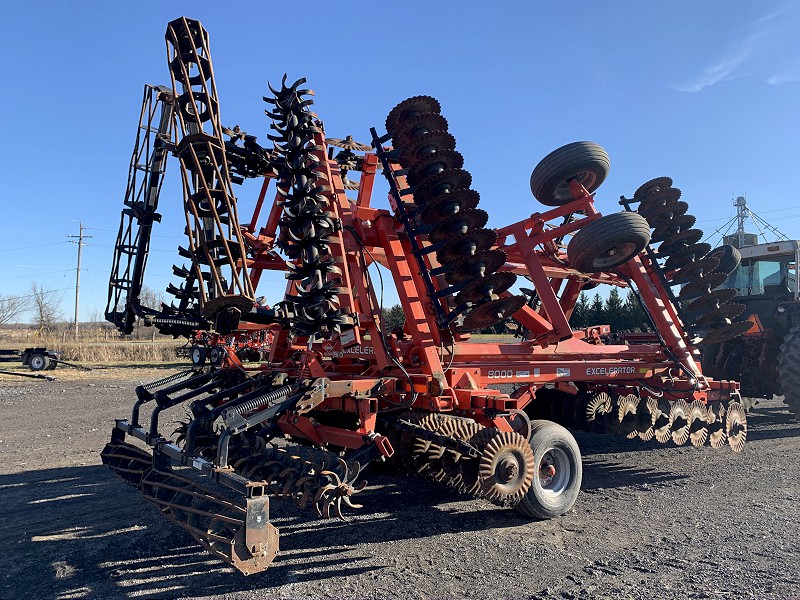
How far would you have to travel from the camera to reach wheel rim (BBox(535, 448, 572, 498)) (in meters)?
5.25

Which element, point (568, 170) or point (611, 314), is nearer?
point (568, 170)

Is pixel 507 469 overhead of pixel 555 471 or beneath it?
overhead

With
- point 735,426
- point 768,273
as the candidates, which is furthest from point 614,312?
point 735,426

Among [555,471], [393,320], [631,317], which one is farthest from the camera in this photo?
[631,317]

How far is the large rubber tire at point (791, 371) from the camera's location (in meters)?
8.11

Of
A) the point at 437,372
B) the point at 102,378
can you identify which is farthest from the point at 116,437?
the point at 102,378

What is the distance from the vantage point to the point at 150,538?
4621 mm

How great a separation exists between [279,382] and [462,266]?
1.81 metres

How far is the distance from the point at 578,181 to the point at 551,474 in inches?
133

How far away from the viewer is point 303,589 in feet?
12.2

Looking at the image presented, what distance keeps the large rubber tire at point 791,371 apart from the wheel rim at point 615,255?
12.9ft

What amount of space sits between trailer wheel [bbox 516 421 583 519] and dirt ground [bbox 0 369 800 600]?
0.13m

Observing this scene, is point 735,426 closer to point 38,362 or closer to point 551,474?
point 551,474

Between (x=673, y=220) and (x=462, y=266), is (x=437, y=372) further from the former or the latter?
(x=673, y=220)
